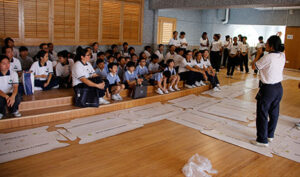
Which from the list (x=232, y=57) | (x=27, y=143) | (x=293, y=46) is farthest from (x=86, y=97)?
(x=293, y=46)

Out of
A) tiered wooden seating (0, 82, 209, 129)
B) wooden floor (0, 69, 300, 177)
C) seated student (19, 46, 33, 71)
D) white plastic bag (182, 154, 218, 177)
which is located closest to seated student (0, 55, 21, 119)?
tiered wooden seating (0, 82, 209, 129)

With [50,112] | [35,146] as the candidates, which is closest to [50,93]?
[50,112]

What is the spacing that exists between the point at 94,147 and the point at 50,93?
1.91 m

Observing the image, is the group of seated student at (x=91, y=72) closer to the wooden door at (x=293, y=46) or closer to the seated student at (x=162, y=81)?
the seated student at (x=162, y=81)

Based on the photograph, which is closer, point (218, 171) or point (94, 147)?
point (218, 171)

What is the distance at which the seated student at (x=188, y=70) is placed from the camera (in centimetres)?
639

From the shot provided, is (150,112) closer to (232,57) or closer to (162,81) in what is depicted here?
(162,81)

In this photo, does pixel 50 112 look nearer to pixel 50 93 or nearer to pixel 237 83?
pixel 50 93

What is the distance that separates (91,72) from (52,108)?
0.89 m

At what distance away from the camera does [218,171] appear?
2781 millimetres

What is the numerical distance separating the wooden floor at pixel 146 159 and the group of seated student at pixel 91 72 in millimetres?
895

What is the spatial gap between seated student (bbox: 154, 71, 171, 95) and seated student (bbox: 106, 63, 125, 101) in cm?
102

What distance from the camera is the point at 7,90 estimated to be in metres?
3.72

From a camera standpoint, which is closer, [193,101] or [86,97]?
[86,97]
